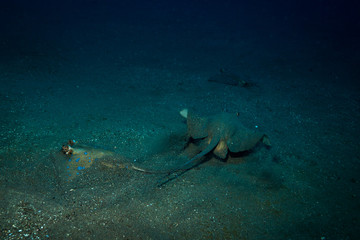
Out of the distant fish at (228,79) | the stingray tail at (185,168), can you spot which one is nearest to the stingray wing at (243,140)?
the stingray tail at (185,168)

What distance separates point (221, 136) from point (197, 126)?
1.83 feet

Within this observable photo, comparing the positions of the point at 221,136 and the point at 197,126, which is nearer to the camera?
the point at 221,136

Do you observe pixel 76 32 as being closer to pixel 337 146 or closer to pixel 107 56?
pixel 107 56

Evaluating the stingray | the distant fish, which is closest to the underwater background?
the distant fish

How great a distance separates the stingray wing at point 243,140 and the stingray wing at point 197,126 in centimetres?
54

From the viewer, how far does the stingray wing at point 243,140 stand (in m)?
3.66

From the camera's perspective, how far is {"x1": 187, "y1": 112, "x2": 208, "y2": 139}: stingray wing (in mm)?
3949

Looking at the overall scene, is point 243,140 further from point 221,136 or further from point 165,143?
point 165,143

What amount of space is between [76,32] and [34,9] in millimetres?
6937

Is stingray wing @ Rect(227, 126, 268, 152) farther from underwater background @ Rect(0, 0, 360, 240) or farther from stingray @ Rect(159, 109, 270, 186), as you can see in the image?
underwater background @ Rect(0, 0, 360, 240)

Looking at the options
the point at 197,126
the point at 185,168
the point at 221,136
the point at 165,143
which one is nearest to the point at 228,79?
the point at 197,126

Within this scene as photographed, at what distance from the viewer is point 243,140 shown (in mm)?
3715

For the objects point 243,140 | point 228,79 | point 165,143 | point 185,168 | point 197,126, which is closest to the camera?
point 185,168

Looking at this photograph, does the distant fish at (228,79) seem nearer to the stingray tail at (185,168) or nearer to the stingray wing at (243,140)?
the stingray wing at (243,140)
